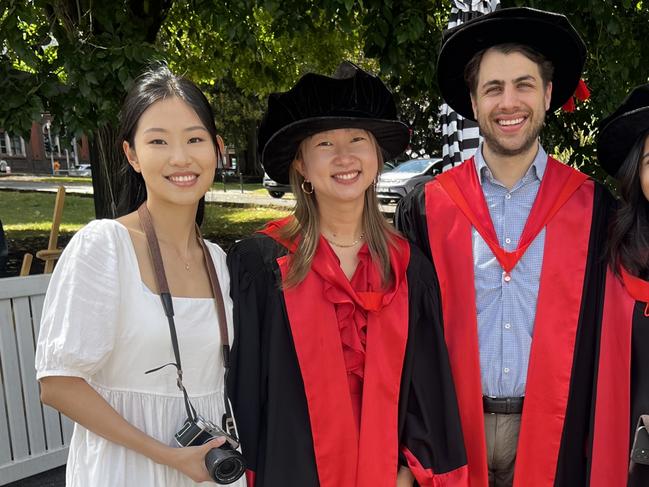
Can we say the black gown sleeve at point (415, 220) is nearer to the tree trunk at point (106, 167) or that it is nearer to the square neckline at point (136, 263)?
the square neckline at point (136, 263)

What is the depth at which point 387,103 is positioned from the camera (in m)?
2.23

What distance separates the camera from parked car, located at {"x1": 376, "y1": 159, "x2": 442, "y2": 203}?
1714 centimetres

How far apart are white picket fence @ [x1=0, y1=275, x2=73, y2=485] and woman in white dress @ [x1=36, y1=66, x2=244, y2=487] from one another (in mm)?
1914

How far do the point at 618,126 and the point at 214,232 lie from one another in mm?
10422

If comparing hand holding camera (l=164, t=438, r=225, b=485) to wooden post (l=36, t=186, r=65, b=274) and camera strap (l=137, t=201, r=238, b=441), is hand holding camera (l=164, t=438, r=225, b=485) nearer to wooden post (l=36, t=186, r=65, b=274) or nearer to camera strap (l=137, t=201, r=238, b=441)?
camera strap (l=137, t=201, r=238, b=441)

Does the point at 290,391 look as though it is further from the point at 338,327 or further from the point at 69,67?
the point at 69,67

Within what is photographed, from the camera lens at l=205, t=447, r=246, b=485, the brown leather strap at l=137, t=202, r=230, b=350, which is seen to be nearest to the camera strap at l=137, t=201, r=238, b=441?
the brown leather strap at l=137, t=202, r=230, b=350

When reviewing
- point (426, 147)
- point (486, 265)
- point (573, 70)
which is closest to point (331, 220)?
point (486, 265)

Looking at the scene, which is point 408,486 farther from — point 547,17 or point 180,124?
point 547,17

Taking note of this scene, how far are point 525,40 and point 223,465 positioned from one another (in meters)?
1.80

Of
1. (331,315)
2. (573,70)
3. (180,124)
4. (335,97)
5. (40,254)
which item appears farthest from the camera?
(40,254)

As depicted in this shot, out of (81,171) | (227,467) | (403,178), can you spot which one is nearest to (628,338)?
(227,467)

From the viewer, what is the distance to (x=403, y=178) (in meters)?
17.7

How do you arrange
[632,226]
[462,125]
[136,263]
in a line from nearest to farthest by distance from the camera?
[136,263] → [632,226] → [462,125]
